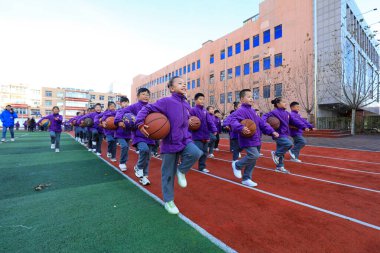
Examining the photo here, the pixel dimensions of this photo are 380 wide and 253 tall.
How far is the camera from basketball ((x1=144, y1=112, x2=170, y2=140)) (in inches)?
122

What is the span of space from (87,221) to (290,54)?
28.4 metres

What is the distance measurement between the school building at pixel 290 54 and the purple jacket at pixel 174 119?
68.6 ft

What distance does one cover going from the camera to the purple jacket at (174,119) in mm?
3145

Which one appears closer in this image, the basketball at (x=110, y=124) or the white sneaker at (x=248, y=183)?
the white sneaker at (x=248, y=183)

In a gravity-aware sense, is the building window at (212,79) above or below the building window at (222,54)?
below

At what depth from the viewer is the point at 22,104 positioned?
68250 mm

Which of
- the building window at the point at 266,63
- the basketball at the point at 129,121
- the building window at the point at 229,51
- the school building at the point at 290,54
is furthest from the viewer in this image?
the building window at the point at 229,51

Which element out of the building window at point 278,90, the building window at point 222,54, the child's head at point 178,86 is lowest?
the child's head at point 178,86

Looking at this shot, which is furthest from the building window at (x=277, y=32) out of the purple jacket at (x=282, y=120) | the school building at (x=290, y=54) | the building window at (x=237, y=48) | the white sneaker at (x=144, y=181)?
the white sneaker at (x=144, y=181)

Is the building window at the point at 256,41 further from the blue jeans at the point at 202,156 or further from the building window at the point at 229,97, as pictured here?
the blue jeans at the point at 202,156

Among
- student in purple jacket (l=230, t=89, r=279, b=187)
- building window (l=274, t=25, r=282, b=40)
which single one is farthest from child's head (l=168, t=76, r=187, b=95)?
building window (l=274, t=25, r=282, b=40)

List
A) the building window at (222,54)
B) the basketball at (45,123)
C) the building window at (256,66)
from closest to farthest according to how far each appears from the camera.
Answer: the basketball at (45,123) < the building window at (256,66) < the building window at (222,54)

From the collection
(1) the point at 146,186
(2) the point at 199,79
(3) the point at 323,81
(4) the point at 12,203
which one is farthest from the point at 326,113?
(4) the point at 12,203

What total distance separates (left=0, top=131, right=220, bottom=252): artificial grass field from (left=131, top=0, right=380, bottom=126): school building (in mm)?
21569
